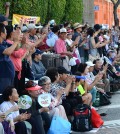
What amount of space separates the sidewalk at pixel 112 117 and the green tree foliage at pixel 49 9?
5318 mm

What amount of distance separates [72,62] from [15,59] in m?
3.78

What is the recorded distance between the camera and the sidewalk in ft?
28.8

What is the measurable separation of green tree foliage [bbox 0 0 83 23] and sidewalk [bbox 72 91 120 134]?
532 centimetres

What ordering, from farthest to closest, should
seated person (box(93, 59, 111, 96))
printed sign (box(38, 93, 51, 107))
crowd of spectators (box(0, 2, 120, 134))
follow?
1. seated person (box(93, 59, 111, 96))
2. printed sign (box(38, 93, 51, 107))
3. crowd of spectators (box(0, 2, 120, 134))

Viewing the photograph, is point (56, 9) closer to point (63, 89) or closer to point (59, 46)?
point (59, 46)

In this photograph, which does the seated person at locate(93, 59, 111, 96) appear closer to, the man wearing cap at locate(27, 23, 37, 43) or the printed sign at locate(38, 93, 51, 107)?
the man wearing cap at locate(27, 23, 37, 43)

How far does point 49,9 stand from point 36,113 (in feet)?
43.6

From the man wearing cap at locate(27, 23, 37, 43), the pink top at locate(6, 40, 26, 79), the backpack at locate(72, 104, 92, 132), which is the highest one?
the man wearing cap at locate(27, 23, 37, 43)

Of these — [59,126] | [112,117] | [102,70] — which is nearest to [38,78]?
[112,117]

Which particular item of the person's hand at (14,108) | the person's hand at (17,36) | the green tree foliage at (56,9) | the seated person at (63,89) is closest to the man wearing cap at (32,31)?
the seated person at (63,89)

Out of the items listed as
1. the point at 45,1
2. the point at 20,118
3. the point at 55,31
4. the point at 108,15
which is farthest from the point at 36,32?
the point at 108,15

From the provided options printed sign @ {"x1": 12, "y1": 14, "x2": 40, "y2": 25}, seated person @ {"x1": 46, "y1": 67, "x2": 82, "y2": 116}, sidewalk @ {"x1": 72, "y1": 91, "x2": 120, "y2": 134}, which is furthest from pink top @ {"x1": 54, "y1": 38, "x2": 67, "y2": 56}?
seated person @ {"x1": 46, "y1": 67, "x2": 82, "y2": 116}

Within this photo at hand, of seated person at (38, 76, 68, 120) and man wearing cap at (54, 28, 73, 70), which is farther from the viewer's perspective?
man wearing cap at (54, 28, 73, 70)

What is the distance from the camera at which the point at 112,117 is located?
32.8 feet
